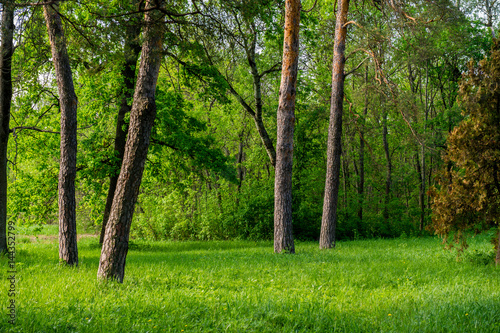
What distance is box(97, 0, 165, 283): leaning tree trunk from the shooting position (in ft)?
20.6

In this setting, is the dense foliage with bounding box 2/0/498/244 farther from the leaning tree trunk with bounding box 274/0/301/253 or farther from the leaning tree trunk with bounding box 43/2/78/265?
the leaning tree trunk with bounding box 274/0/301/253

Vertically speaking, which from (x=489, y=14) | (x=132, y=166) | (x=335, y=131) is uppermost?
(x=489, y=14)

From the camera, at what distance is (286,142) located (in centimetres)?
1116

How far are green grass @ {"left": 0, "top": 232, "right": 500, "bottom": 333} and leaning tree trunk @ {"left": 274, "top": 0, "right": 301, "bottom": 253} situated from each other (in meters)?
2.59

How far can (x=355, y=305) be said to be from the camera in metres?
5.20

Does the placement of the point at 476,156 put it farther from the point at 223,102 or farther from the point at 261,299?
the point at 223,102

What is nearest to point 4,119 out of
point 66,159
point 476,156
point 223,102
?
point 66,159

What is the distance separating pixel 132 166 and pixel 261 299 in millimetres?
3062

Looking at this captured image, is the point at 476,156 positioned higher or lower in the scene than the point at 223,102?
lower

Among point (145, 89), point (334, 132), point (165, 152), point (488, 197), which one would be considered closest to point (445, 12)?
point (334, 132)

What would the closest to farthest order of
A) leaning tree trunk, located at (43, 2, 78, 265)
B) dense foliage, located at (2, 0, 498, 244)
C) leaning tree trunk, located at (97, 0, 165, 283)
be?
leaning tree trunk, located at (97, 0, 165, 283)
dense foliage, located at (2, 0, 498, 244)
leaning tree trunk, located at (43, 2, 78, 265)

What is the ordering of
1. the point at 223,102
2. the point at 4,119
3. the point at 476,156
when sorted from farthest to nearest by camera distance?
the point at 223,102
the point at 4,119
the point at 476,156

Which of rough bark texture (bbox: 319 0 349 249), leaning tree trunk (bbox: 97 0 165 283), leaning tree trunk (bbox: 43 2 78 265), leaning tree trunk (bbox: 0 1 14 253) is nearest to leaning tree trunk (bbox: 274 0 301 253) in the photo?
rough bark texture (bbox: 319 0 349 249)

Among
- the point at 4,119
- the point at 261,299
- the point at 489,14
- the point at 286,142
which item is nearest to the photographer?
the point at 261,299
